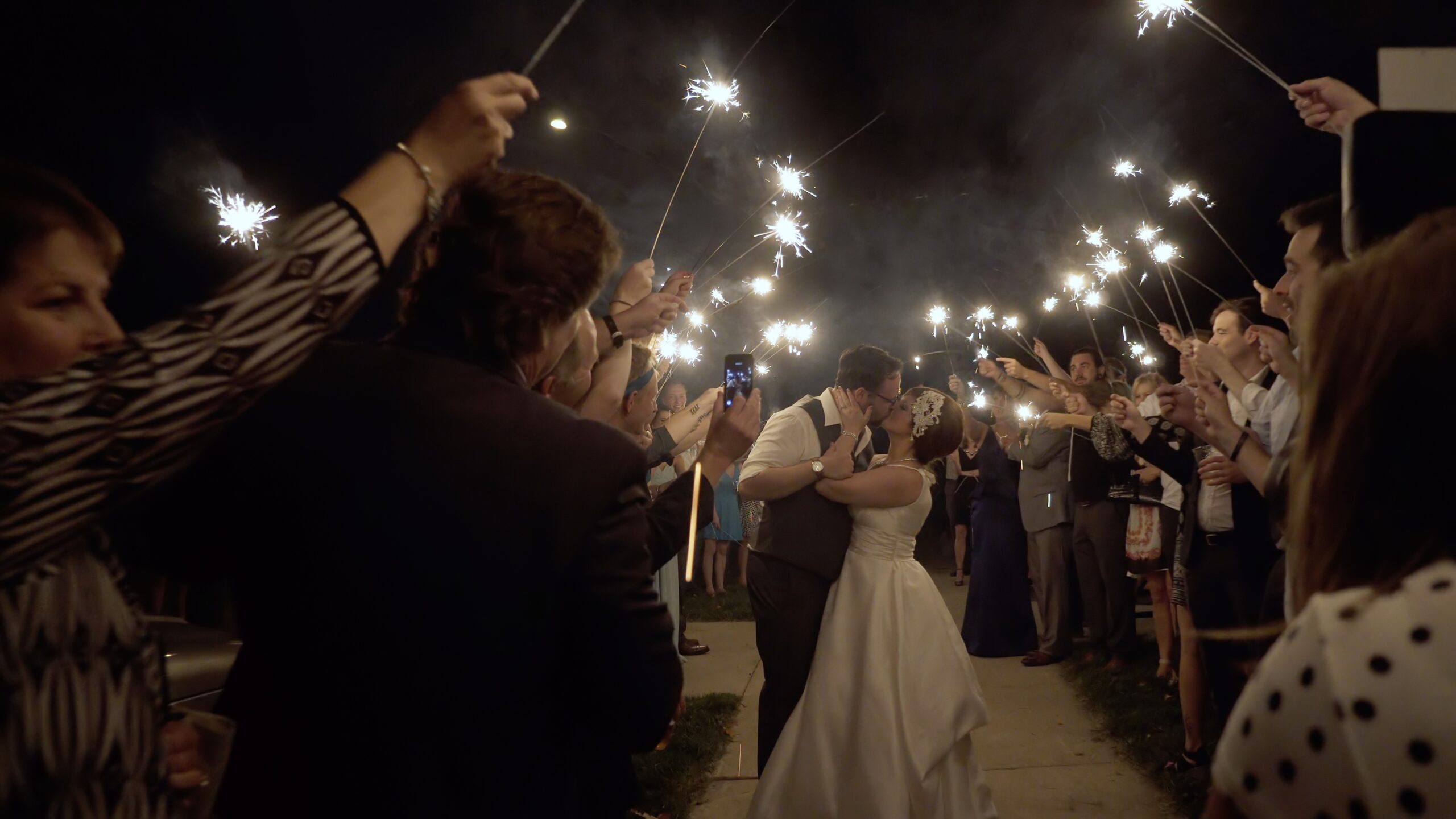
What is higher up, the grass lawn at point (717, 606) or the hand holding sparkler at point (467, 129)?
the hand holding sparkler at point (467, 129)

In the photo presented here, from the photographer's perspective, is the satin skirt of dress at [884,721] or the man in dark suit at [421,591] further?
the satin skirt of dress at [884,721]

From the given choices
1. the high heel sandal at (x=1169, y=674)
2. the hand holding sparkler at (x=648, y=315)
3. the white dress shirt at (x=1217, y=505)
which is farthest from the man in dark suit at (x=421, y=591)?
the high heel sandal at (x=1169, y=674)

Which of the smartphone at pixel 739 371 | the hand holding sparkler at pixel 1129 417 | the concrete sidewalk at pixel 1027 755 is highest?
the smartphone at pixel 739 371

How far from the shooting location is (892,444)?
4379mm

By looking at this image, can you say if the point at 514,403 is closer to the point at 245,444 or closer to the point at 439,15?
the point at 245,444

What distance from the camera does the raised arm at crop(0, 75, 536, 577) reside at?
0.79 metres

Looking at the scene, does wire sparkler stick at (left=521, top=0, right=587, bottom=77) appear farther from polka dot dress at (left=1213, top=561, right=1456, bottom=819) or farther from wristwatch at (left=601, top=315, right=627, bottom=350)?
polka dot dress at (left=1213, top=561, right=1456, bottom=819)

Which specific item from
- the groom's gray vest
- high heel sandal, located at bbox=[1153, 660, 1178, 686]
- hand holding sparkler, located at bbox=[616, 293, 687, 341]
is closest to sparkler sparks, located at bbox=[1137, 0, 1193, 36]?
hand holding sparkler, located at bbox=[616, 293, 687, 341]

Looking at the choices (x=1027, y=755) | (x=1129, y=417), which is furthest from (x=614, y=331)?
(x=1027, y=755)

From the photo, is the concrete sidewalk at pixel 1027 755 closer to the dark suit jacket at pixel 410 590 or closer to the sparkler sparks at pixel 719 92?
the dark suit jacket at pixel 410 590

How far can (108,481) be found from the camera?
83 centimetres

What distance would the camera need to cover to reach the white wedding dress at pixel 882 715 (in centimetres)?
352

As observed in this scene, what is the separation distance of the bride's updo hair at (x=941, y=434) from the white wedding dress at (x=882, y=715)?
578mm

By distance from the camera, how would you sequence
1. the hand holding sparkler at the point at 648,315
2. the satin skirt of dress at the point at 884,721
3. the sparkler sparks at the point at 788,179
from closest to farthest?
1. the hand holding sparkler at the point at 648,315
2. the satin skirt of dress at the point at 884,721
3. the sparkler sparks at the point at 788,179
